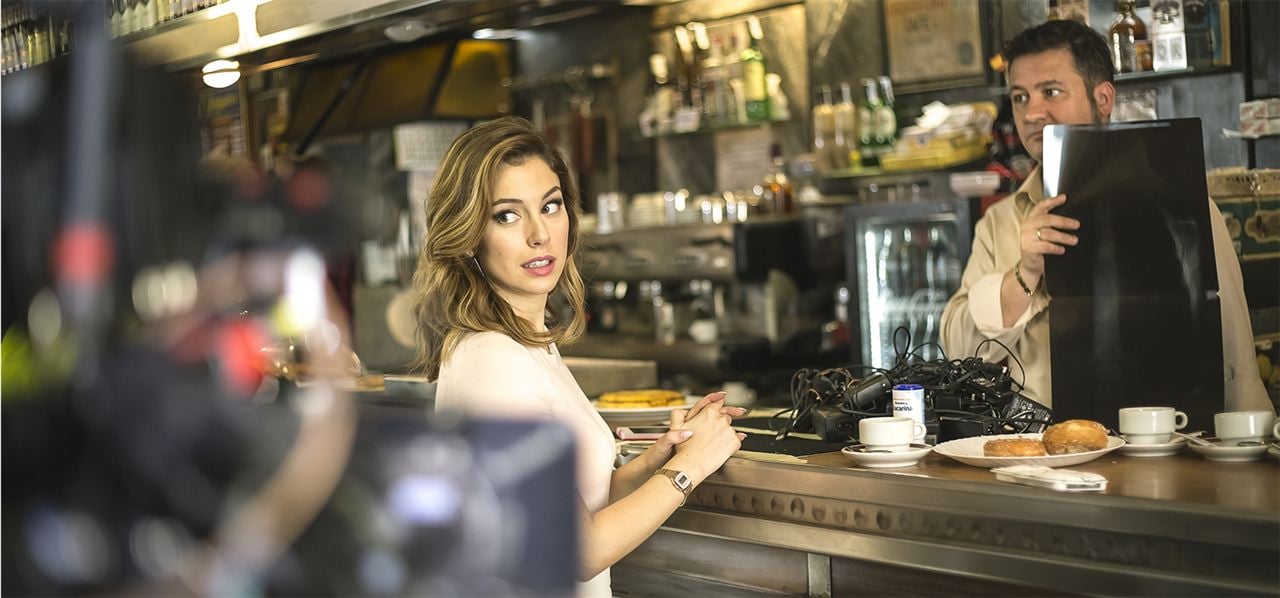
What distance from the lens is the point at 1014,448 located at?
7.87ft

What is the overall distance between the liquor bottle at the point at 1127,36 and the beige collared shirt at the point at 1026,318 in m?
1.36

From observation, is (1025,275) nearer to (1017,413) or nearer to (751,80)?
(1017,413)

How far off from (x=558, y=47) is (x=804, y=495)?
500 centimetres

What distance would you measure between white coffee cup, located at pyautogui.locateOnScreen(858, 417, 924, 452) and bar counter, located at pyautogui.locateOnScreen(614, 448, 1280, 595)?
0.06 metres

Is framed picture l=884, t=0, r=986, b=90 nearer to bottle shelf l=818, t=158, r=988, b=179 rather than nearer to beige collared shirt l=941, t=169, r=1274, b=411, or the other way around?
bottle shelf l=818, t=158, r=988, b=179

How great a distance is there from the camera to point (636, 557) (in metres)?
2.98

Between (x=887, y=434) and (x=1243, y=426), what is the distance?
635 mm

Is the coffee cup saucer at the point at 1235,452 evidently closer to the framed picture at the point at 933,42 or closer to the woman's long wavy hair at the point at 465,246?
the woman's long wavy hair at the point at 465,246

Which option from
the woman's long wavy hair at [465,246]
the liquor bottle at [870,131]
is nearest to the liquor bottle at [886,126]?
the liquor bottle at [870,131]

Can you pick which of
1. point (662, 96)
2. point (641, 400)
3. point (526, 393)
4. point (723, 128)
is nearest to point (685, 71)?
point (662, 96)

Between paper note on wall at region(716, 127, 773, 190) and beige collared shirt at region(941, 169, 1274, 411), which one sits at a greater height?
paper note on wall at region(716, 127, 773, 190)

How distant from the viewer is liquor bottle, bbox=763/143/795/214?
592 cm

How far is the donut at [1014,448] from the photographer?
2.38 metres

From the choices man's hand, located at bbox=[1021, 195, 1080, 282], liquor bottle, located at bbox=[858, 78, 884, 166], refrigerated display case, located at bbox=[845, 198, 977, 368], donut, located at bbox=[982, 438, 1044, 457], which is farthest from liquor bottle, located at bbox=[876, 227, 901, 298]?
donut, located at bbox=[982, 438, 1044, 457]
